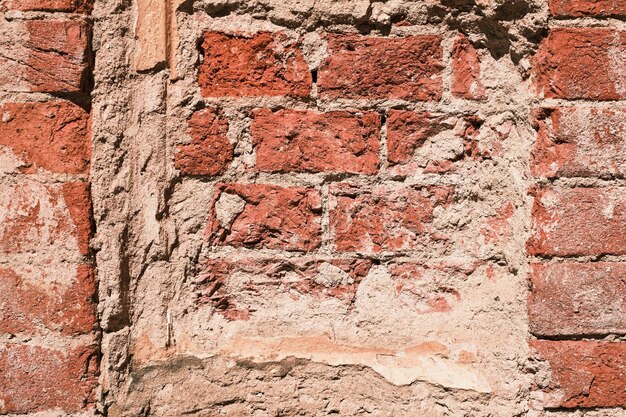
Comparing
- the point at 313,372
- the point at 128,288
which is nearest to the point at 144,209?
the point at 128,288

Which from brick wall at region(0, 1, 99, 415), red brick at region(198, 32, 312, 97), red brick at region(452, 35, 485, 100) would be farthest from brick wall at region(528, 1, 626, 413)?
brick wall at region(0, 1, 99, 415)

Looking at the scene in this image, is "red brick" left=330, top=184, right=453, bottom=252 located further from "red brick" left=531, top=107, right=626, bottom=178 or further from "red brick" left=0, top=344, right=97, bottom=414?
"red brick" left=0, top=344, right=97, bottom=414

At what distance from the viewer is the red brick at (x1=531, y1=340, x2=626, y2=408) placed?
808 millimetres

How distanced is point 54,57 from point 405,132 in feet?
1.59

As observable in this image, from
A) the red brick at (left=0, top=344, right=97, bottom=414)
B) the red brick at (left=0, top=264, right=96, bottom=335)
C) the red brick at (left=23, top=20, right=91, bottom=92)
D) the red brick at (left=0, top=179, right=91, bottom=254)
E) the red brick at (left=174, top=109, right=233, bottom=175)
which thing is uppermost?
the red brick at (left=23, top=20, right=91, bottom=92)

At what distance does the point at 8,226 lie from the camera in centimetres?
79

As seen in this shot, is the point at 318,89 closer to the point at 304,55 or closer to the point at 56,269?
the point at 304,55

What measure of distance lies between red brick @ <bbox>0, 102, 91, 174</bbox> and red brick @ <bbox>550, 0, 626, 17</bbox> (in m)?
0.68

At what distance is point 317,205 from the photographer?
84cm

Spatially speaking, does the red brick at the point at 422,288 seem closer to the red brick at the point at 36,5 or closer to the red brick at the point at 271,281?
the red brick at the point at 271,281

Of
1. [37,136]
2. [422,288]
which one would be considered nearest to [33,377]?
[37,136]

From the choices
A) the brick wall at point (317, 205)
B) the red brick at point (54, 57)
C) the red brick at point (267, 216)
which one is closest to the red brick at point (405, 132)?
the brick wall at point (317, 205)

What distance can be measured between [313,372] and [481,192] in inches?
13.6

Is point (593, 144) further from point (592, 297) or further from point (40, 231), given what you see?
point (40, 231)
